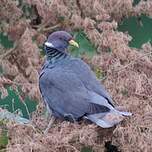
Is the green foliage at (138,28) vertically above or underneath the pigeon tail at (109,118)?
underneath

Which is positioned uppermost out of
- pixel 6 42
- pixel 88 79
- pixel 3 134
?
pixel 88 79

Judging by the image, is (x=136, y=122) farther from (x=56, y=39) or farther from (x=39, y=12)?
(x=39, y=12)

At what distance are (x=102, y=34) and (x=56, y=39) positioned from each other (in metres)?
0.76

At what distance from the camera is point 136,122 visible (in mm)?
1944

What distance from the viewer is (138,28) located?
12.4 ft

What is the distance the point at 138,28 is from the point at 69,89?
1592 millimetres

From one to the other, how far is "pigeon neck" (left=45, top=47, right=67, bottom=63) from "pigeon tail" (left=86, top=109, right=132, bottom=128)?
451 millimetres

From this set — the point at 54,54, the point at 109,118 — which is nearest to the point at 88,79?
the point at 54,54

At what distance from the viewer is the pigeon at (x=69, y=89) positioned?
7.19ft

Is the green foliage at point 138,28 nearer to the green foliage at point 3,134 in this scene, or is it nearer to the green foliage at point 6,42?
the green foliage at point 6,42

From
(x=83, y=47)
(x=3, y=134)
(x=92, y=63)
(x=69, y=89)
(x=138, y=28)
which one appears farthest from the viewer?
(x=138, y=28)

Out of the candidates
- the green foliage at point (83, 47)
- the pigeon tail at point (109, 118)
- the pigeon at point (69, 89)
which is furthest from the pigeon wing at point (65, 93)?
the green foliage at point (83, 47)

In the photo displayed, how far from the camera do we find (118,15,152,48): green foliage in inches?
147

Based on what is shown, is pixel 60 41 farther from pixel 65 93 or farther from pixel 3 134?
pixel 3 134
